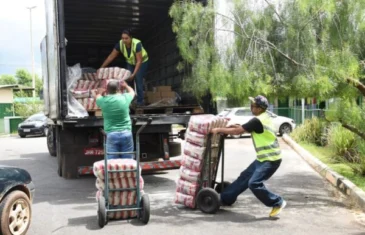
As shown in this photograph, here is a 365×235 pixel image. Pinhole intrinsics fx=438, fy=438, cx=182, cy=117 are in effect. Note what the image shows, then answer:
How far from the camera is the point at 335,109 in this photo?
6.79 m

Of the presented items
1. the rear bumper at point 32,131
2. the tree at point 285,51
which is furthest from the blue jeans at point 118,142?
the rear bumper at point 32,131

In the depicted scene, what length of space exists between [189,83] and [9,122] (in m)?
25.8

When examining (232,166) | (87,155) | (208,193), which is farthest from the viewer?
(232,166)

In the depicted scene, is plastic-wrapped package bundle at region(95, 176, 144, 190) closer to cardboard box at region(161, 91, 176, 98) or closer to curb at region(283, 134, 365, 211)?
curb at region(283, 134, 365, 211)

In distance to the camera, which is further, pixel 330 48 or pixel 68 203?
pixel 68 203

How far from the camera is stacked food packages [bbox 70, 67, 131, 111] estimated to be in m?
7.68

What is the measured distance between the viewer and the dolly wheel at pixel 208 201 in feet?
19.1

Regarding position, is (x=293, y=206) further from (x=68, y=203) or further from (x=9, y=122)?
(x=9, y=122)

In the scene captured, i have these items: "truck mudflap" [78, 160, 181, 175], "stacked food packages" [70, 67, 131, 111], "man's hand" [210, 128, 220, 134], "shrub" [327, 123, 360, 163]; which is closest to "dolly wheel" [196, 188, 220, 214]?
"man's hand" [210, 128, 220, 134]

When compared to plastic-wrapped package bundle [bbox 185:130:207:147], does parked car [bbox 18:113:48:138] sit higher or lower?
lower

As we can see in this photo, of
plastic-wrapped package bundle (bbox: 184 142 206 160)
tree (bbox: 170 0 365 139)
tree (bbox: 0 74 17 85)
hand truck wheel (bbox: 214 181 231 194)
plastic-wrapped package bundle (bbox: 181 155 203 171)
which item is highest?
tree (bbox: 0 74 17 85)

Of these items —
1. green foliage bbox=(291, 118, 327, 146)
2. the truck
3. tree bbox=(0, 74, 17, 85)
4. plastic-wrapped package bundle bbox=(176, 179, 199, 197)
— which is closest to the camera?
plastic-wrapped package bundle bbox=(176, 179, 199, 197)

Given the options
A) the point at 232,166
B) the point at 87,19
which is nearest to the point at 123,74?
the point at 87,19

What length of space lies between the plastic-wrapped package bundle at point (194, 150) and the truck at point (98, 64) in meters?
1.49
